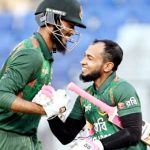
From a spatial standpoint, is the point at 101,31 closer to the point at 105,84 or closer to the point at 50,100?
the point at 105,84

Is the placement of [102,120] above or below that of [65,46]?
below

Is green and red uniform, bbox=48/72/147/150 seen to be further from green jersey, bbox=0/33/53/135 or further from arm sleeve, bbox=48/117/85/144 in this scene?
green jersey, bbox=0/33/53/135

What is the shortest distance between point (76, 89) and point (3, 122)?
16.9 inches

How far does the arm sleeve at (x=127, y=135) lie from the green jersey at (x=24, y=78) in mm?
412

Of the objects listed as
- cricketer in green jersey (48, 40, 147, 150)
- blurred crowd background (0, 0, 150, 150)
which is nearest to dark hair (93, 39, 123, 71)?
cricketer in green jersey (48, 40, 147, 150)

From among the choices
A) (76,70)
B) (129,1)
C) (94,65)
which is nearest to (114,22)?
(129,1)

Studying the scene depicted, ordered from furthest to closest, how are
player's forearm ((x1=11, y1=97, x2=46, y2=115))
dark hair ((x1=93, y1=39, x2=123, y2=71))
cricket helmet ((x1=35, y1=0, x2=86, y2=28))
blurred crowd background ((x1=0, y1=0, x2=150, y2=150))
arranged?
blurred crowd background ((x1=0, y1=0, x2=150, y2=150)) → dark hair ((x1=93, y1=39, x2=123, y2=71)) → cricket helmet ((x1=35, y1=0, x2=86, y2=28)) → player's forearm ((x1=11, y1=97, x2=46, y2=115))

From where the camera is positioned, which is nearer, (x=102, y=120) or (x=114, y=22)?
(x=102, y=120)

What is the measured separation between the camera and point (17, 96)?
122 inches

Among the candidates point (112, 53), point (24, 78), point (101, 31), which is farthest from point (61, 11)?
point (101, 31)

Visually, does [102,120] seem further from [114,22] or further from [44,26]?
[114,22]

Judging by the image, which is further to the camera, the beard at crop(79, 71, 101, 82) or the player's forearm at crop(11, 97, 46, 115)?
the beard at crop(79, 71, 101, 82)

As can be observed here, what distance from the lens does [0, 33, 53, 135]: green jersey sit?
3037 mm

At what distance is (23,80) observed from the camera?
3.06 m
